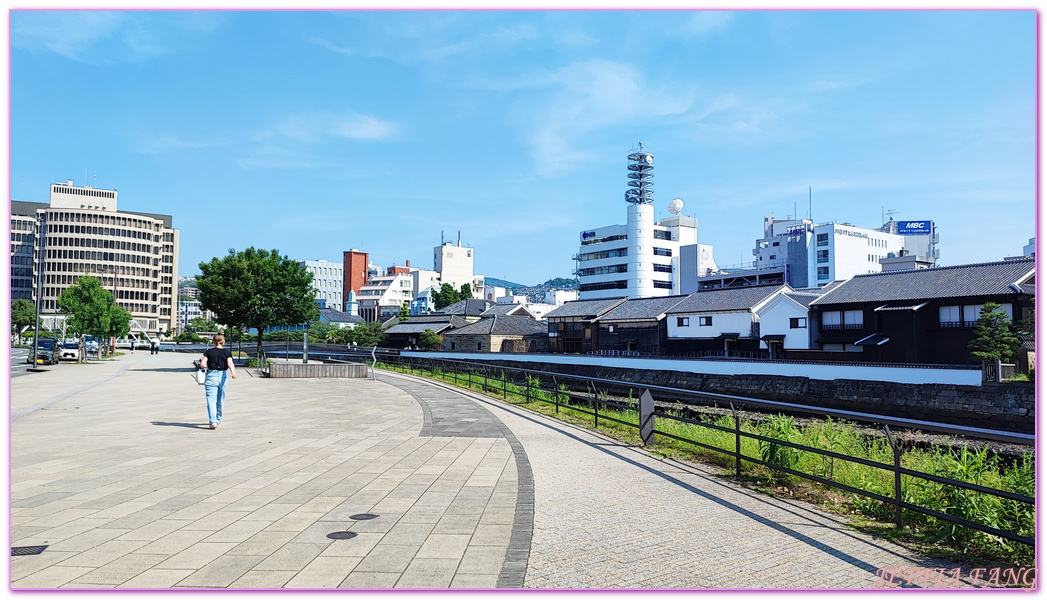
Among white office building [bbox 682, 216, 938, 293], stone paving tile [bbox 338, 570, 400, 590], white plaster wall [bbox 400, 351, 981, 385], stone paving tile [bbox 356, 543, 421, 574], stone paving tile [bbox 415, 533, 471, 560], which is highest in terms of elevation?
white office building [bbox 682, 216, 938, 293]

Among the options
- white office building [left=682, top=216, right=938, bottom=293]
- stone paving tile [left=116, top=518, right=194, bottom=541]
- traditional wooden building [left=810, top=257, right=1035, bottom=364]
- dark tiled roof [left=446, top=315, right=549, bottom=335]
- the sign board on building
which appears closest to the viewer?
stone paving tile [left=116, top=518, right=194, bottom=541]

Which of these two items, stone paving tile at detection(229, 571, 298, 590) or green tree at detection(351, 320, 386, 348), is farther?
green tree at detection(351, 320, 386, 348)

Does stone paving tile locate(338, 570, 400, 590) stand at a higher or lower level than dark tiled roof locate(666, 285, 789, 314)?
lower

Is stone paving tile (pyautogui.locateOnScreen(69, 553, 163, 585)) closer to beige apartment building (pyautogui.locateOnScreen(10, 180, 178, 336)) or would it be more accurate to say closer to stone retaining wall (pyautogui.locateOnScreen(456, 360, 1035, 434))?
stone retaining wall (pyautogui.locateOnScreen(456, 360, 1035, 434))

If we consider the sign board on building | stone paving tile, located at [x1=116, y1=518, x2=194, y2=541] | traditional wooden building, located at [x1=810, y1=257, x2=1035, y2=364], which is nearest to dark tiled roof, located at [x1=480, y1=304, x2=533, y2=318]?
traditional wooden building, located at [x1=810, y1=257, x2=1035, y2=364]

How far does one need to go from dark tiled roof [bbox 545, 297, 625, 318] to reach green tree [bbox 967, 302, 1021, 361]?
31110mm

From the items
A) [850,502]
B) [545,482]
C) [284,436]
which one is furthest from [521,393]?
[850,502]

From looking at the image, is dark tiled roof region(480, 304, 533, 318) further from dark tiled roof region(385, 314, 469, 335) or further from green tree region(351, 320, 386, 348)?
green tree region(351, 320, 386, 348)

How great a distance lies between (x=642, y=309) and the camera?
5612 cm

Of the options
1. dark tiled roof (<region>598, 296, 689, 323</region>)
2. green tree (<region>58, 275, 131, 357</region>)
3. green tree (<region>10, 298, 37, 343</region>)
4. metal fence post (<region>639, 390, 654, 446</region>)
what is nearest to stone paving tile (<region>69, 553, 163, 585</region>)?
metal fence post (<region>639, 390, 654, 446</region>)

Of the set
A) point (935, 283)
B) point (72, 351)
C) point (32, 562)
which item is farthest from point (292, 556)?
point (935, 283)

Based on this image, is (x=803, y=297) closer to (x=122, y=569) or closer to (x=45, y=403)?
(x=45, y=403)

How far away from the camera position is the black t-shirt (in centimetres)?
1158

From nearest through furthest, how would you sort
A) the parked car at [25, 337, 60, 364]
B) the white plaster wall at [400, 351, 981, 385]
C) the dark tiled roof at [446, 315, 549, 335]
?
the white plaster wall at [400, 351, 981, 385] < the parked car at [25, 337, 60, 364] < the dark tiled roof at [446, 315, 549, 335]
